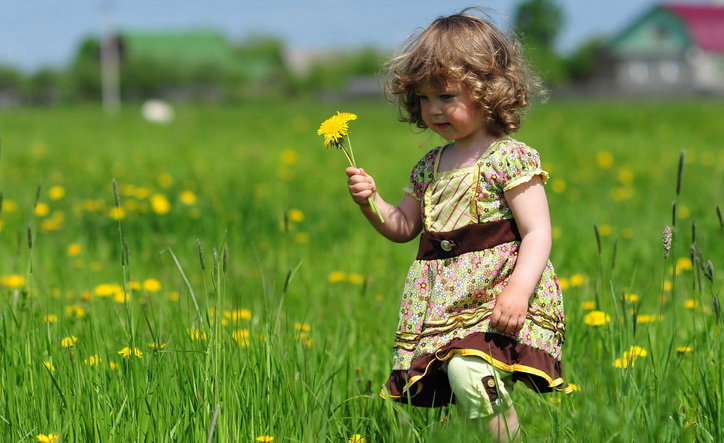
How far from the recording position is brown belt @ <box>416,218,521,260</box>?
194cm

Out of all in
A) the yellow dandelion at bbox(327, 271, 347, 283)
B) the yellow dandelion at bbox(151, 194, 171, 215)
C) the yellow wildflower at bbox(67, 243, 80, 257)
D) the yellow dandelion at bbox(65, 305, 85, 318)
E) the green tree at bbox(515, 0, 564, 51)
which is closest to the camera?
the yellow dandelion at bbox(65, 305, 85, 318)

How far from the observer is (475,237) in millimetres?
1945

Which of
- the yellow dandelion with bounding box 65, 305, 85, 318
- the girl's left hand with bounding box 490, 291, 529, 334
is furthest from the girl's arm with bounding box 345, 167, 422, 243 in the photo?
the yellow dandelion with bounding box 65, 305, 85, 318

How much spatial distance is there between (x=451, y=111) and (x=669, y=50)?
58566 millimetres

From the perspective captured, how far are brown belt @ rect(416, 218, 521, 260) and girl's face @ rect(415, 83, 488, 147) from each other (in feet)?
0.81

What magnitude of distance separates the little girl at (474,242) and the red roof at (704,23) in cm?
5729

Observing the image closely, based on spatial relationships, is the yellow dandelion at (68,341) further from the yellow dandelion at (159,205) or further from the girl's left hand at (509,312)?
the yellow dandelion at (159,205)

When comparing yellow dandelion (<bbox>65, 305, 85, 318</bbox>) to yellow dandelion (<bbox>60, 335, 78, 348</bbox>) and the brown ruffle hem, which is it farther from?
the brown ruffle hem

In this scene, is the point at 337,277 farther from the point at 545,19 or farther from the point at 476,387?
the point at 545,19

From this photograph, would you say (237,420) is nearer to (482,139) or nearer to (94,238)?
(482,139)

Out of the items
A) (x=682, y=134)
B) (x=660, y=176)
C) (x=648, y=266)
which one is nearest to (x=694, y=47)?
(x=682, y=134)

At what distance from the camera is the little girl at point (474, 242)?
185 cm

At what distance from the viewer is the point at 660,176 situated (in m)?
7.41

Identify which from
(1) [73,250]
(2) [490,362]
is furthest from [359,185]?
(1) [73,250]
